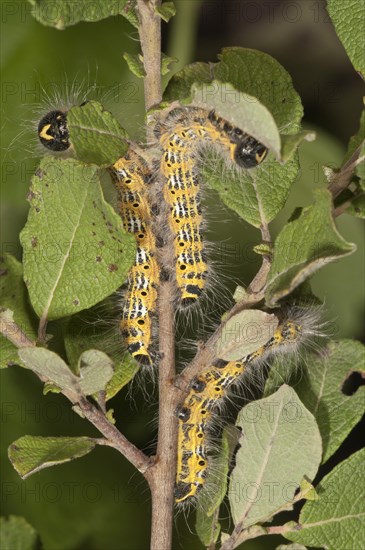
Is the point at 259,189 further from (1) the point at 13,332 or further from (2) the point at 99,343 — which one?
(1) the point at 13,332

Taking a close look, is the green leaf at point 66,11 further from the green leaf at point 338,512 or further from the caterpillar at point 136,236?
the green leaf at point 338,512

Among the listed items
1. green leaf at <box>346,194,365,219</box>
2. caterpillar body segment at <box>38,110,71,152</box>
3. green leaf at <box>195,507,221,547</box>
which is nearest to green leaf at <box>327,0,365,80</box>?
green leaf at <box>346,194,365,219</box>

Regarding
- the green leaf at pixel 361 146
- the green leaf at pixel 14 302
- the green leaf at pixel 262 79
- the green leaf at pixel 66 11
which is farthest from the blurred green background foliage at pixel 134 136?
the green leaf at pixel 361 146

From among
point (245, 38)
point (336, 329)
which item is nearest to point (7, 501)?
point (336, 329)

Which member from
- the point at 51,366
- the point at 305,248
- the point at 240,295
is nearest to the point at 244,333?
the point at 240,295

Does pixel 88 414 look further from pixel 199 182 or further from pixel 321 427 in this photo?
pixel 199 182
